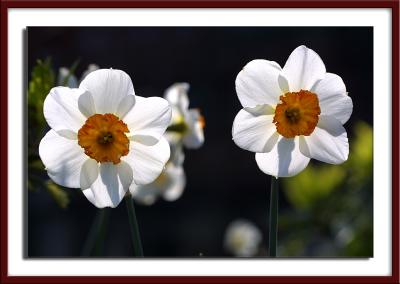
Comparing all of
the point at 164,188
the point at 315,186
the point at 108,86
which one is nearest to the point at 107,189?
the point at 108,86

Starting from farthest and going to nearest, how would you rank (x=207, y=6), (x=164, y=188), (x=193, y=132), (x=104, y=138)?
(x=164, y=188) → (x=193, y=132) → (x=207, y=6) → (x=104, y=138)

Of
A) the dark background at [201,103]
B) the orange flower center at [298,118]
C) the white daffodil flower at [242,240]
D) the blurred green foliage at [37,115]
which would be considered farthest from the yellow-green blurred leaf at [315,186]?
the dark background at [201,103]

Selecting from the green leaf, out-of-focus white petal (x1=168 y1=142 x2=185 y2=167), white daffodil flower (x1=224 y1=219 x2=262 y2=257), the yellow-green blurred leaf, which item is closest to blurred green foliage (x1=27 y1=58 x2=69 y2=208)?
the green leaf

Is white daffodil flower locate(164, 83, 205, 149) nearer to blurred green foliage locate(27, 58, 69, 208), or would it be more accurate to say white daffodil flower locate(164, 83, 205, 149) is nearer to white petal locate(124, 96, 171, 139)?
blurred green foliage locate(27, 58, 69, 208)

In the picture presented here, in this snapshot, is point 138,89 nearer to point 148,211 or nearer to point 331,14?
point 148,211

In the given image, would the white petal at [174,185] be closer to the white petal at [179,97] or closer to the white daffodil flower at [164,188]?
the white daffodil flower at [164,188]

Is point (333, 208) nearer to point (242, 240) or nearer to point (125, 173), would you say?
point (242, 240)
